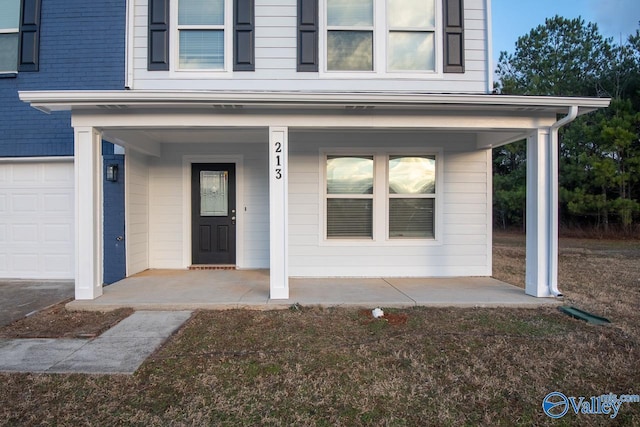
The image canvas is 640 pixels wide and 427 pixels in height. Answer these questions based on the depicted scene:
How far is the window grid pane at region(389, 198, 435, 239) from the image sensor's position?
6.86 m

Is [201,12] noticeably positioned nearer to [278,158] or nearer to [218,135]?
[218,135]

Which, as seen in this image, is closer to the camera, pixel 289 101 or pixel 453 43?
pixel 289 101

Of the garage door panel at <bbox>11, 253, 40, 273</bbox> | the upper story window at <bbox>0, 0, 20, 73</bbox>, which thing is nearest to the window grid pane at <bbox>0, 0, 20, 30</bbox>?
the upper story window at <bbox>0, 0, 20, 73</bbox>

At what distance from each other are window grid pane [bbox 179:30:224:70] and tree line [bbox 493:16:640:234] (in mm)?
14362

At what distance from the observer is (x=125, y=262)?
251 inches

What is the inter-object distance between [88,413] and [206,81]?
512 centimetres

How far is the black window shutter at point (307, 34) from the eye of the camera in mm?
6242

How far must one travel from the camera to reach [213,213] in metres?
7.22

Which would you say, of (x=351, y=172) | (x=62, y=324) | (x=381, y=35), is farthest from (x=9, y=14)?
(x=351, y=172)

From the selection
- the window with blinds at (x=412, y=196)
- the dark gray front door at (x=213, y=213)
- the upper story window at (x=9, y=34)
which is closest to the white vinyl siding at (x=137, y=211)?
the dark gray front door at (x=213, y=213)

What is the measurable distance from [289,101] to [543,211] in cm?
375

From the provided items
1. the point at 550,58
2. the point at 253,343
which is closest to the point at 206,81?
the point at 253,343

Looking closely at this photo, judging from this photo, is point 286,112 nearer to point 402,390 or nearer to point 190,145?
point 190,145

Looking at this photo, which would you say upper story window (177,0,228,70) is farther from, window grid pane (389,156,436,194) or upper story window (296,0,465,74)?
window grid pane (389,156,436,194)
